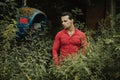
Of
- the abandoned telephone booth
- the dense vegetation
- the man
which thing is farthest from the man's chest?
the abandoned telephone booth

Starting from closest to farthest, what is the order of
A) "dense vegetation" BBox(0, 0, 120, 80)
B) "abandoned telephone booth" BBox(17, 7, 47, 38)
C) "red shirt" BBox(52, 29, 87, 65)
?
1. "dense vegetation" BBox(0, 0, 120, 80)
2. "red shirt" BBox(52, 29, 87, 65)
3. "abandoned telephone booth" BBox(17, 7, 47, 38)

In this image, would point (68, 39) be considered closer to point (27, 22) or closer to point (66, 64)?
point (66, 64)

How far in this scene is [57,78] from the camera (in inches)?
249

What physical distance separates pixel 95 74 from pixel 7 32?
2288 mm

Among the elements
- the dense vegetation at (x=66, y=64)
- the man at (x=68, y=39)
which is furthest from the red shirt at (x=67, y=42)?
the dense vegetation at (x=66, y=64)

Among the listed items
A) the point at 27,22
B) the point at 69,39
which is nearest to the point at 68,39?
the point at 69,39

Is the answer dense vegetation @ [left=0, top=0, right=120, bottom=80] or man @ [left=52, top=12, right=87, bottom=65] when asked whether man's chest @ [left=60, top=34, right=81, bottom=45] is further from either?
dense vegetation @ [left=0, top=0, right=120, bottom=80]

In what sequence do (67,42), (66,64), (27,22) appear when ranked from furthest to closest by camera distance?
(27,22) → (67,42) → (66,64)

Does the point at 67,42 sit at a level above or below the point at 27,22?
below

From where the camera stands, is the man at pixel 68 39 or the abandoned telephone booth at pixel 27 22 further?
the abandoned telephone booth at pixel 27 22

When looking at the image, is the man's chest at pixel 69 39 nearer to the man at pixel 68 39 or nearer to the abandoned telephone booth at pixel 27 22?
the man at pixel 68 39

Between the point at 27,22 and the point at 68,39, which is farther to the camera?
the point at 27,22

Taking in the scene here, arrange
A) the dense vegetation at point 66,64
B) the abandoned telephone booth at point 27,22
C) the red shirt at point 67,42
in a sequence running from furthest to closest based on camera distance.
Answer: the abandoned telephone booth at point 27,22 → the red shirt at point 67,42 → the dense vegetation at point 66,64

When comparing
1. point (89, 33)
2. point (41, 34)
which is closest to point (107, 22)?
point (89, 33)
